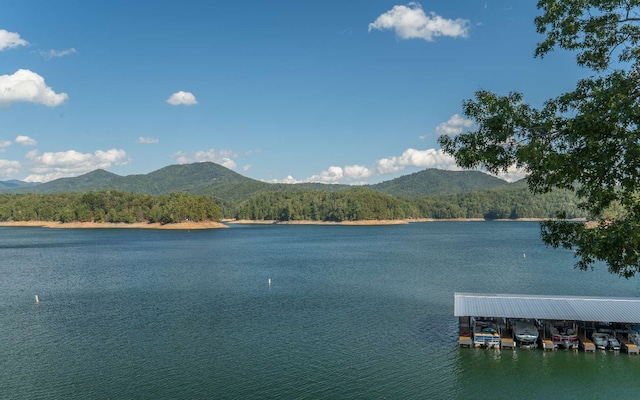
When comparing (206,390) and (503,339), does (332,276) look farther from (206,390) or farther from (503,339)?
(206,390)

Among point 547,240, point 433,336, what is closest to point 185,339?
point 433,336

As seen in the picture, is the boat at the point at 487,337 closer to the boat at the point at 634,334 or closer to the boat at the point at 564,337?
the boat at the point at 564,337

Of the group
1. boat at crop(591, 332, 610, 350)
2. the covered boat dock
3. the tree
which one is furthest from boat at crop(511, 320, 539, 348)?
the tree

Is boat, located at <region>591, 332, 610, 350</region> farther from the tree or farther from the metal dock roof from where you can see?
the tree

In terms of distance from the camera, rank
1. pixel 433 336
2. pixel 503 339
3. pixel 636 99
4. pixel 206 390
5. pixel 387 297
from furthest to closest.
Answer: pixel 387 297 → pixel 433 336 → pixel 503 339 → pixel 206 390 → pixel 636 99

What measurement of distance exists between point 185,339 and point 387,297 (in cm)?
2440

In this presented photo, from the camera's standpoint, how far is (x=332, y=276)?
70.2 m

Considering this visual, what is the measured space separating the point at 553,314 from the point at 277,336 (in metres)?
22.5

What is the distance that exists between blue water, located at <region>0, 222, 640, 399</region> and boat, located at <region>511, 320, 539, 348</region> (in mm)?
970

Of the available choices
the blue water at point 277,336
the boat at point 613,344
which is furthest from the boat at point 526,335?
the boat at point 613,344

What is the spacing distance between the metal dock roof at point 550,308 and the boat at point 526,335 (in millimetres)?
1067

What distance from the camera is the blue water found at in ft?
96.3

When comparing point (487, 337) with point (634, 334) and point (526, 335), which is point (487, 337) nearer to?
point (526, 335)

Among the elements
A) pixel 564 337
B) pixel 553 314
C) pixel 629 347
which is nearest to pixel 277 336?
pixel 553 314
